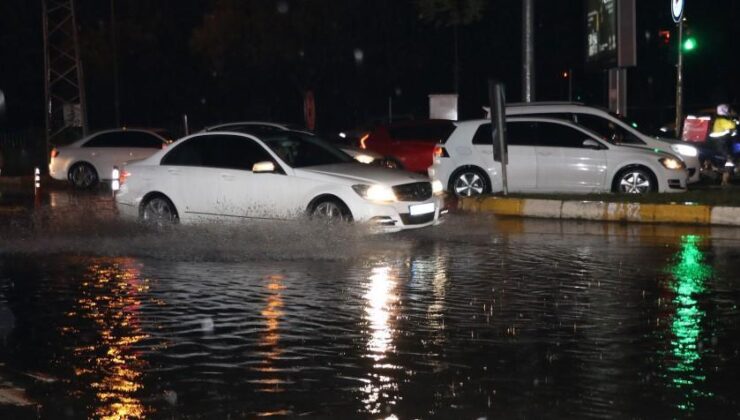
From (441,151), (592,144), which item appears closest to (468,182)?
(441,151)

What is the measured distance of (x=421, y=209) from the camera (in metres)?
14.5

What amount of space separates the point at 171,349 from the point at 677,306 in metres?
4.17

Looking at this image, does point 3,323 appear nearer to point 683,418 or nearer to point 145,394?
point 145,394

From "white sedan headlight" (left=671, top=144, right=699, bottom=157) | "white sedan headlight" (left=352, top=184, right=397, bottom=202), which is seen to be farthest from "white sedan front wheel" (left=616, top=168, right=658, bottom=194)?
"white sedan headlight" (left=352, top=184, right=397, bottom=202)

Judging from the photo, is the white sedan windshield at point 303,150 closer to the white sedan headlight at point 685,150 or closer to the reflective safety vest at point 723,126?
the white sedan headlight at point 685,150

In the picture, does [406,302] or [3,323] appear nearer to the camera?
[3,323]

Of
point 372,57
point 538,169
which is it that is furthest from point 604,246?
point 372,57

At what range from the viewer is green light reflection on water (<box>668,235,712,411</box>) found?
23.1 feet

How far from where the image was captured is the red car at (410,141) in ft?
80.1

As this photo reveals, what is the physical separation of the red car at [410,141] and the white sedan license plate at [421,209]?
30.6 ft

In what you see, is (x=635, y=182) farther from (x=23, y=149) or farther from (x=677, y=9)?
(x=23, y=149)

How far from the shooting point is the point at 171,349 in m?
8.14

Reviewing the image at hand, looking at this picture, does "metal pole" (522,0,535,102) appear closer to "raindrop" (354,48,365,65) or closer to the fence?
the fence

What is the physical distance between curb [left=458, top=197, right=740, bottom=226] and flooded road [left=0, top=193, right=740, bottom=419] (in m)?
1.39
